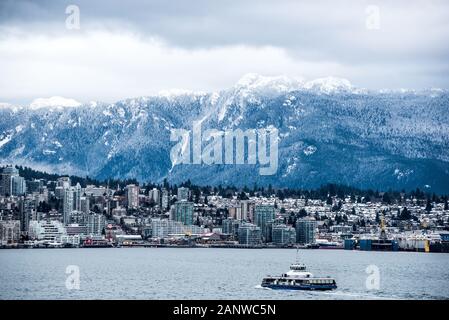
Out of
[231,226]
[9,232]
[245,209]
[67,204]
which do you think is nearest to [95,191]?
[67,204]

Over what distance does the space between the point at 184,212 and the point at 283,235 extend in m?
10.1

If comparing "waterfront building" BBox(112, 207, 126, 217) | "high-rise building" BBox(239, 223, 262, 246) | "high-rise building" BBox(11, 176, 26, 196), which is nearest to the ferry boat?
"high-rise building" BBox(239, 223, 262, 246)

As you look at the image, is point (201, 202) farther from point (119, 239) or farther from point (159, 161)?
point (159, 161)

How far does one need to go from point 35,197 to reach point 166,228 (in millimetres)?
8313

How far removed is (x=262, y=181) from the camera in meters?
95.8

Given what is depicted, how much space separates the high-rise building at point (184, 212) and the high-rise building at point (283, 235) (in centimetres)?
823

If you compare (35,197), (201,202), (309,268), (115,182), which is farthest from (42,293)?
(115,182)

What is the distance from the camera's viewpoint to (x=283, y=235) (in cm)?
6241

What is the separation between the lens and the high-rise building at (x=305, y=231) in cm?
6344

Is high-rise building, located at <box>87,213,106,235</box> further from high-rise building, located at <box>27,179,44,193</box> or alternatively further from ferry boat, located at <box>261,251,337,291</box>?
ferry boat, located at <box>261,251,337,291</box>

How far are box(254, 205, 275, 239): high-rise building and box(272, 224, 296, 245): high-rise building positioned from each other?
167 centimetres

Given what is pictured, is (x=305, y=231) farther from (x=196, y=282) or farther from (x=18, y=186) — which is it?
(x=196, y=282)

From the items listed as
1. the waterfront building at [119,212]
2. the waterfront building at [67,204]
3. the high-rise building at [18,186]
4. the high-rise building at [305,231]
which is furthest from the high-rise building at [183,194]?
the high-rise building at [305,231]

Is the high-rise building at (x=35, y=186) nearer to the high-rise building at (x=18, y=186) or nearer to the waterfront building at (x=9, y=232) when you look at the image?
the high-rise building at (x=18, y=186)
